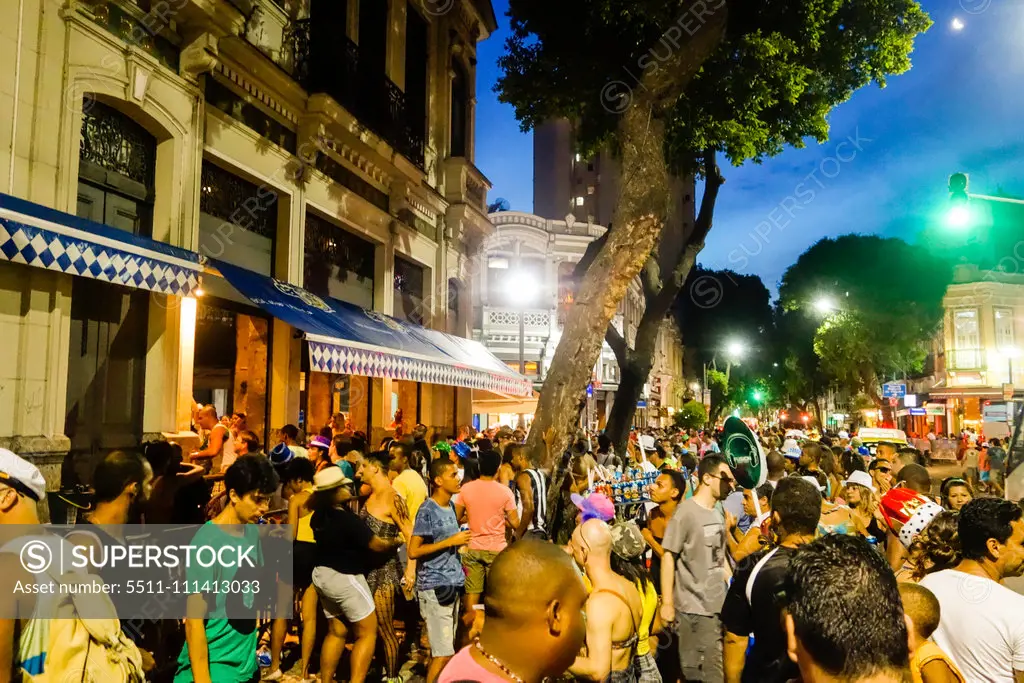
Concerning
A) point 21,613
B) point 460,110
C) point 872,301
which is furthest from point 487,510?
point 872,301

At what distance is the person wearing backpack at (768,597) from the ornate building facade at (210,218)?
17.2ft

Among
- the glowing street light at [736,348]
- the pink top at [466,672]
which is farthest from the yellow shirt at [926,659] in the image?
the glowing street light at [736,348]

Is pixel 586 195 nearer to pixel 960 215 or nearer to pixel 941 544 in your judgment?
pixel 960 215

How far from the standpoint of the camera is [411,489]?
23.2 ft

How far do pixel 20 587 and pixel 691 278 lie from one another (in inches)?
2621

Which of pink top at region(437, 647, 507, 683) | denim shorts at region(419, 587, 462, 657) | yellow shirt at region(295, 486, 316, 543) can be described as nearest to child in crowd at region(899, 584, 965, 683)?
pink top at region(437, 647, 507, 683)

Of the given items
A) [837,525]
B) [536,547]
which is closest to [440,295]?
[837,525]

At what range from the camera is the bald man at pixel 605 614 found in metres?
3.34

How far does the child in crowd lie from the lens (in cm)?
268

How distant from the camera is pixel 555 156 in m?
59.8

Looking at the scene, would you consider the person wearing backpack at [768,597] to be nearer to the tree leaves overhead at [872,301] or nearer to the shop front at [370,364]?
the shop front at [370,364]

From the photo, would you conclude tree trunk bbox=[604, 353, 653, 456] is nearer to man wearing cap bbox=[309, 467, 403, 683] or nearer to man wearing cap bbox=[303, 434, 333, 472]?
man wearing cap bbox=[303, 434, 333, 472]

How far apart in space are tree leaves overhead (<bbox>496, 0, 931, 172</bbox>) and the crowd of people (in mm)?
7529

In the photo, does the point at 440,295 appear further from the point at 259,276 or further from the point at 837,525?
the point at 837,525
